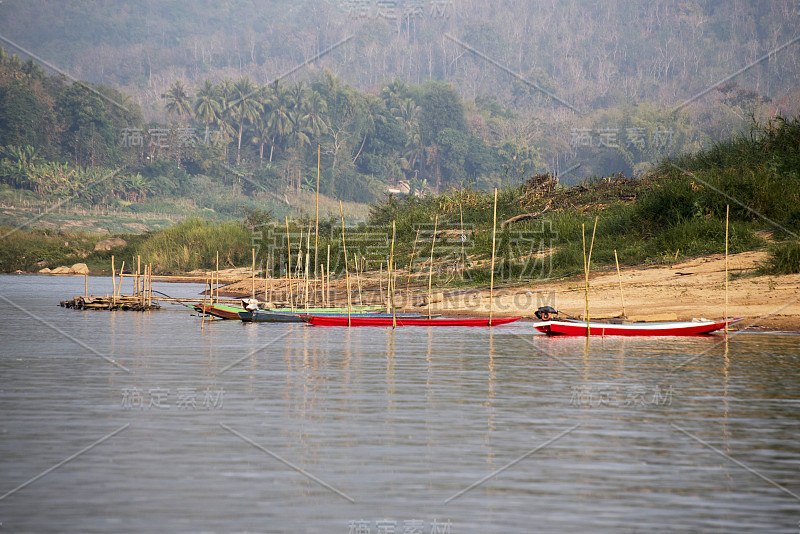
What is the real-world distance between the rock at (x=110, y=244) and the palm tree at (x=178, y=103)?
53.1 m

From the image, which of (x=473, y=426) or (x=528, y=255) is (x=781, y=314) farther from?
(x=473, y=426)

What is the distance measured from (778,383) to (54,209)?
284 feet

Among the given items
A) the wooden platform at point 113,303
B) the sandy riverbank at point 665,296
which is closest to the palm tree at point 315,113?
the wooden platform at point 113,303

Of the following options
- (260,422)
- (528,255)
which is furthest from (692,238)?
(260,422)

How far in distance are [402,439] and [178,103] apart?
109 metres

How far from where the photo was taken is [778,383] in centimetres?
1602

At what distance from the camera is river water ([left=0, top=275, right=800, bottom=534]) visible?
8.61 m

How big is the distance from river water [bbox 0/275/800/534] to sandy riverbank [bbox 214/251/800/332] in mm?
2695

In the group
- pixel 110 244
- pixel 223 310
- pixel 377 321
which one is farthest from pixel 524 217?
pixel 110 244

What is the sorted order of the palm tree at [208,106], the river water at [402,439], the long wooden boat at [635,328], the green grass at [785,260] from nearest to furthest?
the river water at [402,439] < the long wooden boat at [635,328] < the green grass at [785,260] < the palm tree at [208,106]

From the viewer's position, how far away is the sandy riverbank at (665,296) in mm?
24188

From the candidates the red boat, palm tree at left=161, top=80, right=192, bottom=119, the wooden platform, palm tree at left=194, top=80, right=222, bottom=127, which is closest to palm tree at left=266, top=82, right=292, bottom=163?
palm tree at left=194, top=80, right=222, bottom=127

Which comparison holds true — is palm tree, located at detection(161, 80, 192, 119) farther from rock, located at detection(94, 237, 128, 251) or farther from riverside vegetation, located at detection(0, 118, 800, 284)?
riverside vegetation, located at detection(0, 118, 800, 284)

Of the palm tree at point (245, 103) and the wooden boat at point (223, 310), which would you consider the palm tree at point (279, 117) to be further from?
the wooden boat at point (223, 310)
